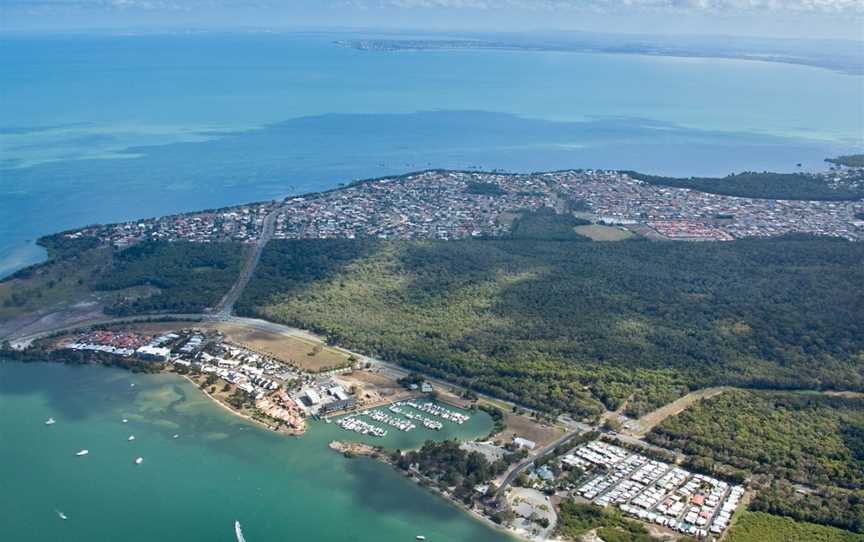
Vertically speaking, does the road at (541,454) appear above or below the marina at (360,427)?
above

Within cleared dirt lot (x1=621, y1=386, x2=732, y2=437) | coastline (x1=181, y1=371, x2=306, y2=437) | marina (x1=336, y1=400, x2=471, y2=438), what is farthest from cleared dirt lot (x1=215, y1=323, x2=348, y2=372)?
cleared dirt lot (x1=621, y1=386, x2=732, y2=437)

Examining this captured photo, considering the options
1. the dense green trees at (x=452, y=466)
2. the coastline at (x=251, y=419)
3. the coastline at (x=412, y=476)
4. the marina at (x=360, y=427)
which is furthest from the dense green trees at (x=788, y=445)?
the coastline at (x=251, y=419)

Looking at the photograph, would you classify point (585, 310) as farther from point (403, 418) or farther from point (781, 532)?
point (781, 532)

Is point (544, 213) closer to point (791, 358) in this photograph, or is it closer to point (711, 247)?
point (711, 247)

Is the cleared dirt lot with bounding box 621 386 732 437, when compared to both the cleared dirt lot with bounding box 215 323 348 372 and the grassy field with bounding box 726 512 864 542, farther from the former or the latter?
the cleared dirt lot with bounding box 215 323 348 372

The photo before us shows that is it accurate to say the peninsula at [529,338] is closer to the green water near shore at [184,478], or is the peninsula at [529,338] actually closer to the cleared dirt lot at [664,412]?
the cleared dirt lot at [664,412]

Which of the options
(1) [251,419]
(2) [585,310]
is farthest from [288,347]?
(2) [585,310]
